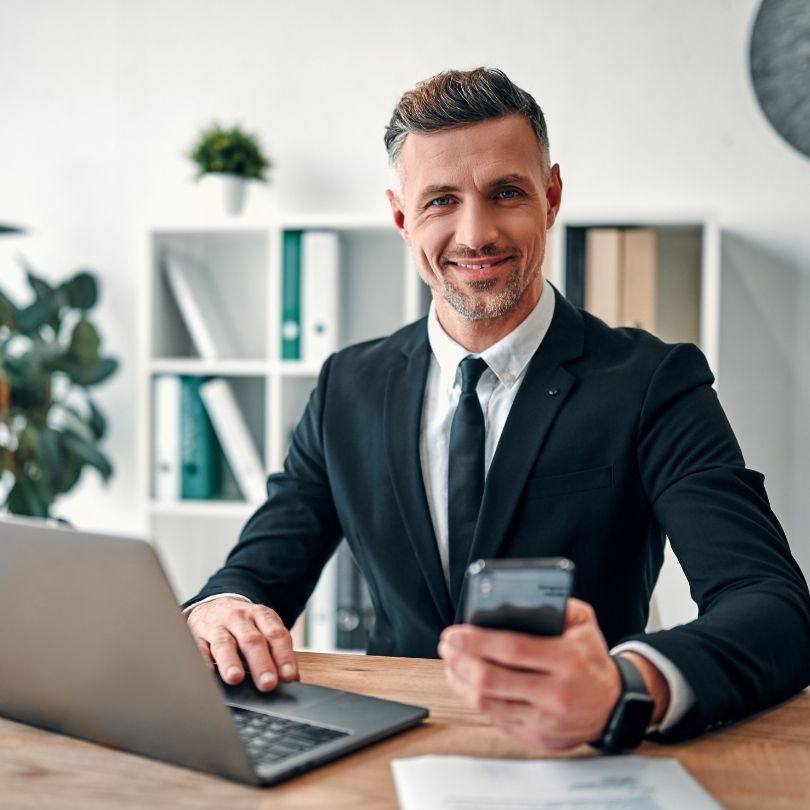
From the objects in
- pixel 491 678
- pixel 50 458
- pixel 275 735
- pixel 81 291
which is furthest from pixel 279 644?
pixel 81 291

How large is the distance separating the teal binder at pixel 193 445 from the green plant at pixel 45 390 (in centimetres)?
28

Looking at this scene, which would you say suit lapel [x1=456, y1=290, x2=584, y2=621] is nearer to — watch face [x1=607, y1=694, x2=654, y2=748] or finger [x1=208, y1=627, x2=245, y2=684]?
finger [x1=208, y1=627, x2=245, y2=684]

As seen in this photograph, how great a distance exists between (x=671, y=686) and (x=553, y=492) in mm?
556

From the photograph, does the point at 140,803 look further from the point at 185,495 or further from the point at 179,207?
the point at 179,207

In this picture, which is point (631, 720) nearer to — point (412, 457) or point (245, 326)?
point (412, 457)

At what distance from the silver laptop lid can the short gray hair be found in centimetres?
91

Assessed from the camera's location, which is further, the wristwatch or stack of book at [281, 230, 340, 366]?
stack of book at [281, 230, 340, 366]

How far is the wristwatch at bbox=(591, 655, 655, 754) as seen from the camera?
832 mm

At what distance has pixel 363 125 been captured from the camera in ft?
9.46

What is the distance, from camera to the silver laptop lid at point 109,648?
2.56 feet

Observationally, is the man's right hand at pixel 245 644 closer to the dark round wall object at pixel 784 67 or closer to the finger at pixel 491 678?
the finger at pixel 491 678

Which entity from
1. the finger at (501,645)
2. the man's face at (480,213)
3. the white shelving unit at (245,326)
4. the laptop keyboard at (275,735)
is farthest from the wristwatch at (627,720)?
the white shelving unit at (245,326)

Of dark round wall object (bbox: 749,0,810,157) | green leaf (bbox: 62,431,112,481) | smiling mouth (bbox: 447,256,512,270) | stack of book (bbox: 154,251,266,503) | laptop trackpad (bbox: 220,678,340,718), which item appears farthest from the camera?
green leaf (bbox: 62,431,112,481)

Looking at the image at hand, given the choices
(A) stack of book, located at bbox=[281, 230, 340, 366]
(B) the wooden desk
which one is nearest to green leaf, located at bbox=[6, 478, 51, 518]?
(A) stack of book, located at bbox=[281, 230, 340, 366]
